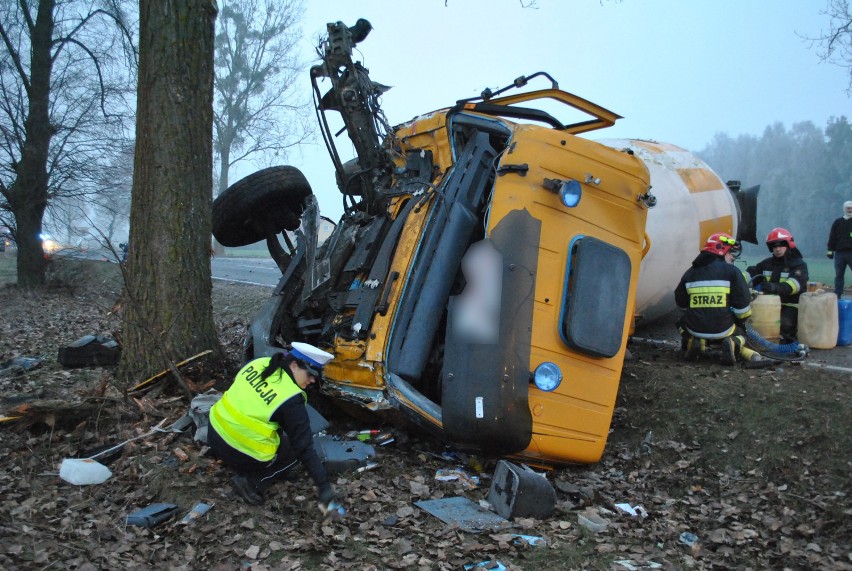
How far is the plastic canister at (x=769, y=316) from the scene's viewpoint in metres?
6.74

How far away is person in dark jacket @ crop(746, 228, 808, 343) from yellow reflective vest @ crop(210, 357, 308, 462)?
5.29 metres

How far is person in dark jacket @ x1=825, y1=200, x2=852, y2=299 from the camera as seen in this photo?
30.5ft

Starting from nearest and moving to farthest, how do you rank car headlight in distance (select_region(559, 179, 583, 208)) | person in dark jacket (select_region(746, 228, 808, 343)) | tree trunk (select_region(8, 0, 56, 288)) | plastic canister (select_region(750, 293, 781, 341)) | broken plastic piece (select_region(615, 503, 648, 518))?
1. broken plastic piece (select_region(615, 503, 648, 518))
2. car headlight in distance (select_region(559, 179, 583, 208))
3. plastic canister (select_region(750, 293, 781, 341))
4. person in dark jacket (select_region(746, 228, 808, 343))
5. tree trunk (select_region(8, 0, 56, 288))

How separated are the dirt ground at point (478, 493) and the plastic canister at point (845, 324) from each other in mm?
1308

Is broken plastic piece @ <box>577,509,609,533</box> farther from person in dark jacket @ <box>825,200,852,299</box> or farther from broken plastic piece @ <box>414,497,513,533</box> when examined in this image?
person in dark jacket @ <box>825,200,852,299</box>

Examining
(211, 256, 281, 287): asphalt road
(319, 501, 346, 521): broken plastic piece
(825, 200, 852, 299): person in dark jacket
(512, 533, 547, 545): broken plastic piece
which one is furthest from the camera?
(211, 256, 281, 287): asphalt road

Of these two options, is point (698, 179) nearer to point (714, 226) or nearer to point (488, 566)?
point (714, 226)

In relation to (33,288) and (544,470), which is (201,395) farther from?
(33,288)

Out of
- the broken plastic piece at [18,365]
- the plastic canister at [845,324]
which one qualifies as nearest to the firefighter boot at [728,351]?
the plastic canister at [845,324]

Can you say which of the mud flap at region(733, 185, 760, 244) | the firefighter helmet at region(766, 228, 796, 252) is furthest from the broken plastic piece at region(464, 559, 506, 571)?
the mud flap at region(733, 185, 760, 244)

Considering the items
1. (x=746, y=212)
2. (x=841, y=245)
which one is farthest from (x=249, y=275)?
(x=841, y=245)

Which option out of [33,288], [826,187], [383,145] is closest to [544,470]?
[383,145]

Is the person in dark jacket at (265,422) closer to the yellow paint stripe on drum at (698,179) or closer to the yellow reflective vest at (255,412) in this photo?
the yellow reflective vest at (255,412)

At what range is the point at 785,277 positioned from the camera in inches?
279
